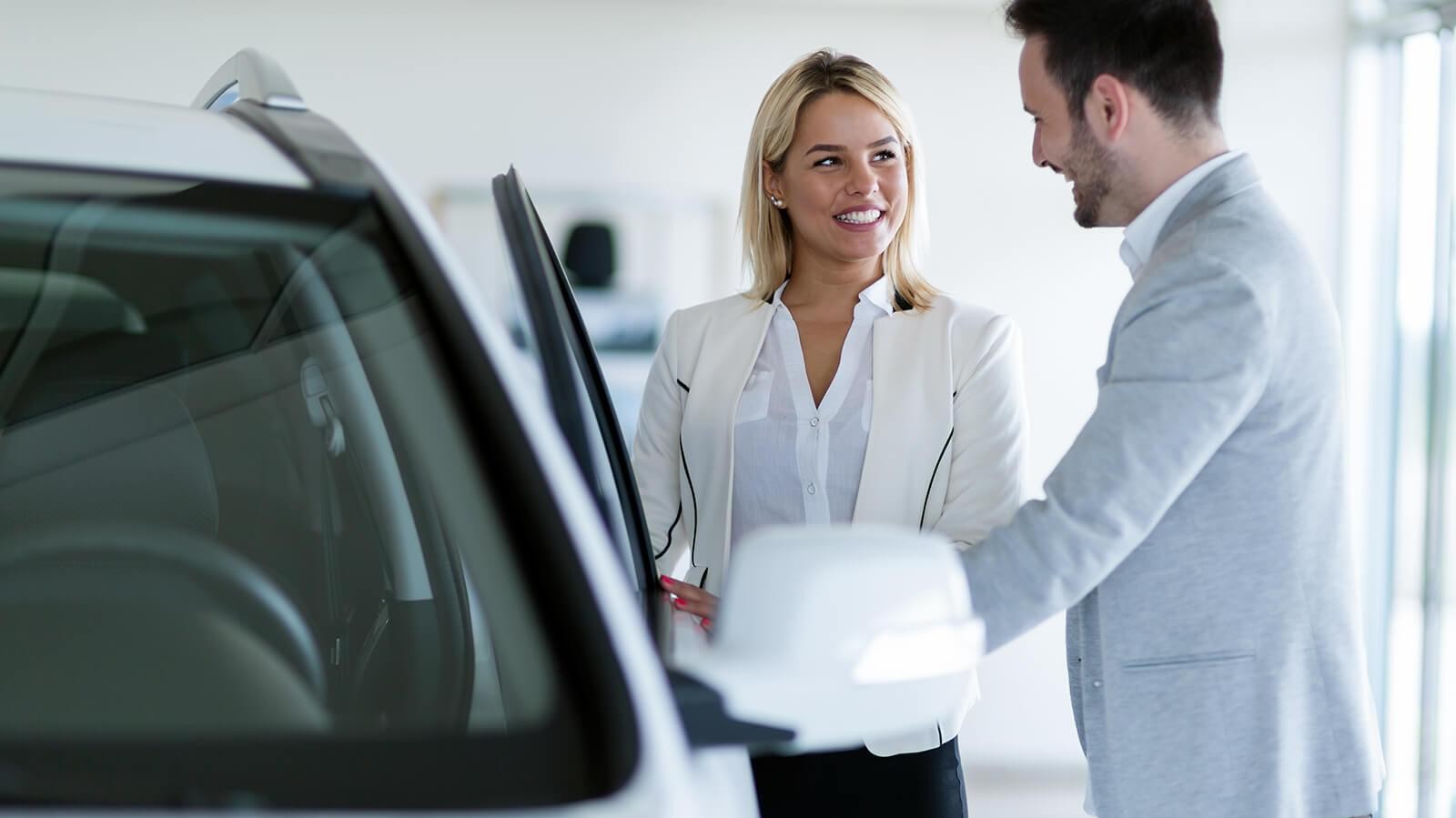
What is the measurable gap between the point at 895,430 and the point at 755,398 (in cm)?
25

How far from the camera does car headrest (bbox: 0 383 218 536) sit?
143 centimetres

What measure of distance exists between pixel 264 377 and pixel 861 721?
2.95 ft

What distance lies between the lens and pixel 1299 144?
4.70 metres

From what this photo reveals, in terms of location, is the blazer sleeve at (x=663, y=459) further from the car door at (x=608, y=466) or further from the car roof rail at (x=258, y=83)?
the car roof rail at (x=258, y=83)

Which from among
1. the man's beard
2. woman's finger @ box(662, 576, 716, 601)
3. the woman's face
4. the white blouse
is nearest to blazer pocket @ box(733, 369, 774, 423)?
the white blouse

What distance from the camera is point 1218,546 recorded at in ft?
5.14

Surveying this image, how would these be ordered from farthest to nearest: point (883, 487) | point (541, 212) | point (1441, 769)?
point (541, 212) → point (1441, 769) → point (883, 487)

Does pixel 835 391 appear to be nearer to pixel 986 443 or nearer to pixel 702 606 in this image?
pixel 986 443

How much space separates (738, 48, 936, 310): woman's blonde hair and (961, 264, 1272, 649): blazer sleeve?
2.20 ft

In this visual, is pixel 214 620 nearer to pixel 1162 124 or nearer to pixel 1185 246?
pixel 1185 246

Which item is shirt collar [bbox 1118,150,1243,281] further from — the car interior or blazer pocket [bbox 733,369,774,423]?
the car interior

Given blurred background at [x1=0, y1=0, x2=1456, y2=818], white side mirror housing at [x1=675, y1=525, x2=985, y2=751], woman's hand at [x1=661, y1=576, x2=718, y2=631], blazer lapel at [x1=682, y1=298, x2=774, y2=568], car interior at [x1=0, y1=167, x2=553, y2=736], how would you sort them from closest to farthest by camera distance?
white side mirror housing at [x1=675, y1=525, x2=985, y2=751], car interior at [x1=0, y1=167, x2=553, y2=736], woman's hand at [x1=661, y1=576, x2=718, y2=631], blazer lapel at [x1=682, y1=298, x2=774, y2=568], blurred background at [x1=0, y1=0, x2=1456, y2=818]

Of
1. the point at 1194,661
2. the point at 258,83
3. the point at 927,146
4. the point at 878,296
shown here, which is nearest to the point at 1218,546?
the point at 1194,661

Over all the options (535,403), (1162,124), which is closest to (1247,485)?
(1162,124)
